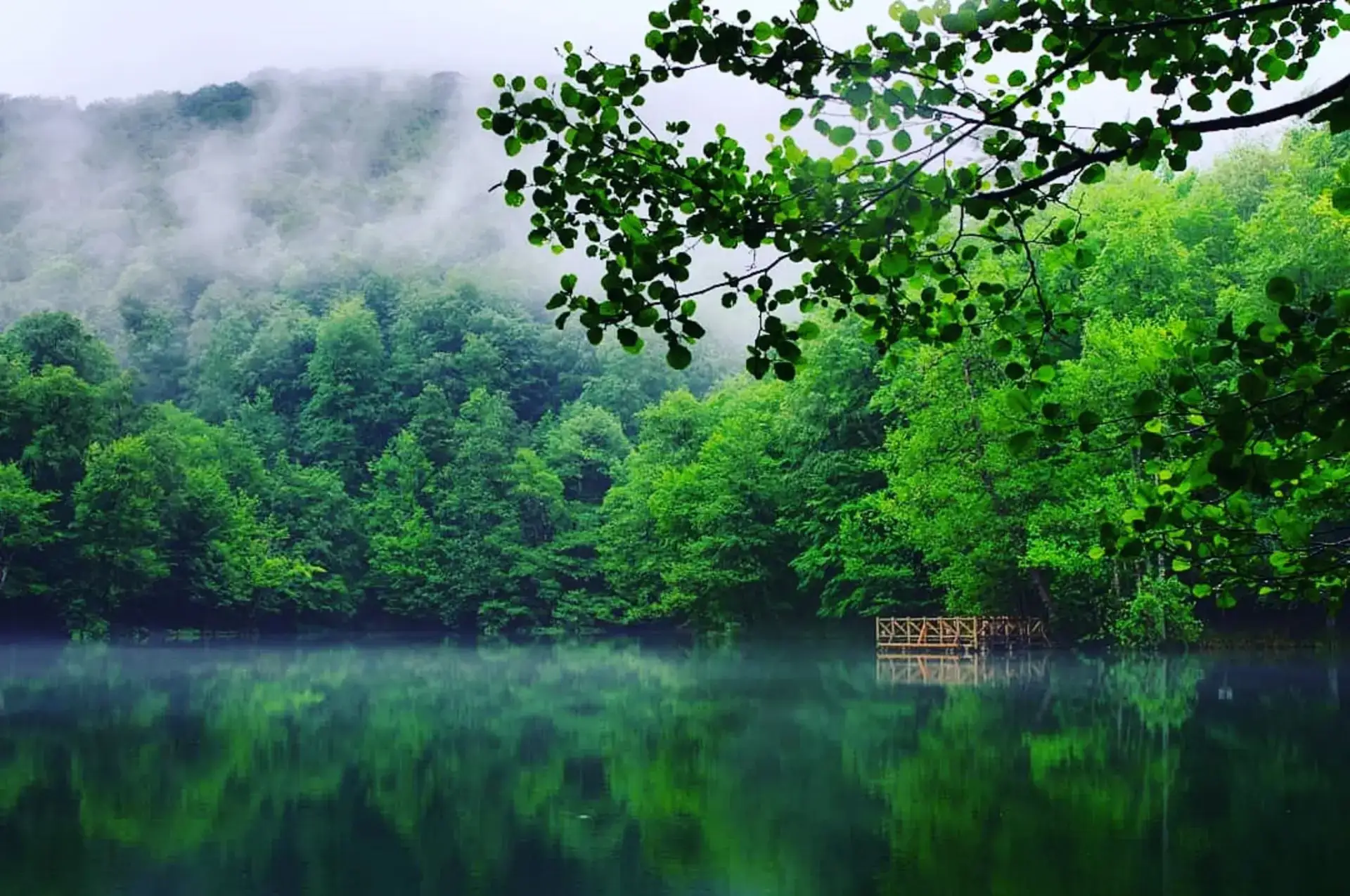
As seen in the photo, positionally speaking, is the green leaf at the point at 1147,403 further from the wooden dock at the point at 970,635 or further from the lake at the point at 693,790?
the wooden dock at the point at 970,635

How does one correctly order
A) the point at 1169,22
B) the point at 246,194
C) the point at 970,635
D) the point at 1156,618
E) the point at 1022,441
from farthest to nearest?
1. the point at 246,194
2. the point at 970,635
3. the point at 1156,618
4. the point at 1022,441
5. the point at 1169,22

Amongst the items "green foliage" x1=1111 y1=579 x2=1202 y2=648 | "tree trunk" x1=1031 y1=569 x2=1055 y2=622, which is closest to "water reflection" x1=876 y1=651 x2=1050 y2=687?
"tree trunk" x1=1031 y1=569 x2=1055 y2=622

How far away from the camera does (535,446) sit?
6228 centimetres

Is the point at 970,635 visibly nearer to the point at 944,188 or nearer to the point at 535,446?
the point at 944,188

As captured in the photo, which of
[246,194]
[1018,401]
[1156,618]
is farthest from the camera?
[246,194]

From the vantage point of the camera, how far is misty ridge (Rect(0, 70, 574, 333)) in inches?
3258

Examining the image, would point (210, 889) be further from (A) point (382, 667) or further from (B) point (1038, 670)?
(A) point (382, 667)

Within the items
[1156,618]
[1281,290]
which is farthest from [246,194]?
[1281,290]

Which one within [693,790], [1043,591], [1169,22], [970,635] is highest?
[1169,22]

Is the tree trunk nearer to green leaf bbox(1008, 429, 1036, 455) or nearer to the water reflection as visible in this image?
the water reflection

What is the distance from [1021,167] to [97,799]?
36.9 feet

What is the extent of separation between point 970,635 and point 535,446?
1311 inches

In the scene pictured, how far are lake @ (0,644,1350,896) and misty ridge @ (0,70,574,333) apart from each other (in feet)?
196

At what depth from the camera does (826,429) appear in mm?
40281
